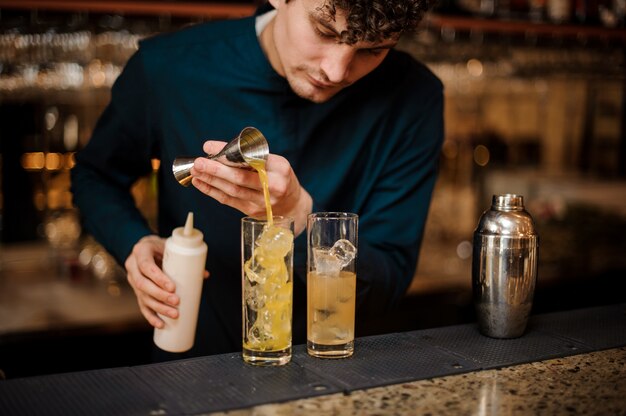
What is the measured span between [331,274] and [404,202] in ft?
2.09

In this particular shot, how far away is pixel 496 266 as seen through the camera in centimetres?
163

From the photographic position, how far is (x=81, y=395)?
1.28 metres

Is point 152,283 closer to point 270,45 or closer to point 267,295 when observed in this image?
point 267,295

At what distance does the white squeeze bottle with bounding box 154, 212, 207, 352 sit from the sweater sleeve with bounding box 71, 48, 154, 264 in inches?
18.5

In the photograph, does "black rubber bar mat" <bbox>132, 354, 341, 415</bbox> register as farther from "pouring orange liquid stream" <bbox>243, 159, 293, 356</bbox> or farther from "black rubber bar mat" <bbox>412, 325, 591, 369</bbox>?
"black rubber bar mat" <bbox>412, 325, 591, 369</bbox>

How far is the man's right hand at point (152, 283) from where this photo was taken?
4.91 feet

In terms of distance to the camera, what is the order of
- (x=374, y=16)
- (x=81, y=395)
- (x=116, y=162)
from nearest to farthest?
(x=81, y=395)
(x=374, y=16)
(x=116, y=162)

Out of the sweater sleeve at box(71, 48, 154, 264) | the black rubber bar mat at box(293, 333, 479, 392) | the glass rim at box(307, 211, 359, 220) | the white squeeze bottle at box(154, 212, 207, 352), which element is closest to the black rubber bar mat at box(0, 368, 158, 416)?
the white squeeze bottle at box(154, 212, 207, 352)

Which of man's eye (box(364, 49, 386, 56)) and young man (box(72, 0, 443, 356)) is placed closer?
man's eye (box(364, 49, 386, 56))

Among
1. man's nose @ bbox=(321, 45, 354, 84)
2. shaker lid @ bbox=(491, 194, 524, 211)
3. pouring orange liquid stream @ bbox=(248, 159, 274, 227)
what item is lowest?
shaker lid @ bbox=(491, 194, 524, 211)

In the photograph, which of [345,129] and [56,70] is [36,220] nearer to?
[56,70]

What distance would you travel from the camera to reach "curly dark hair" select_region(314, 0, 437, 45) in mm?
1520

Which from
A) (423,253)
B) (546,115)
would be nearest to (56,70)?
(423,253)

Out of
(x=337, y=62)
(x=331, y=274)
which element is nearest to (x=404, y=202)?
(x=337, y=62)
